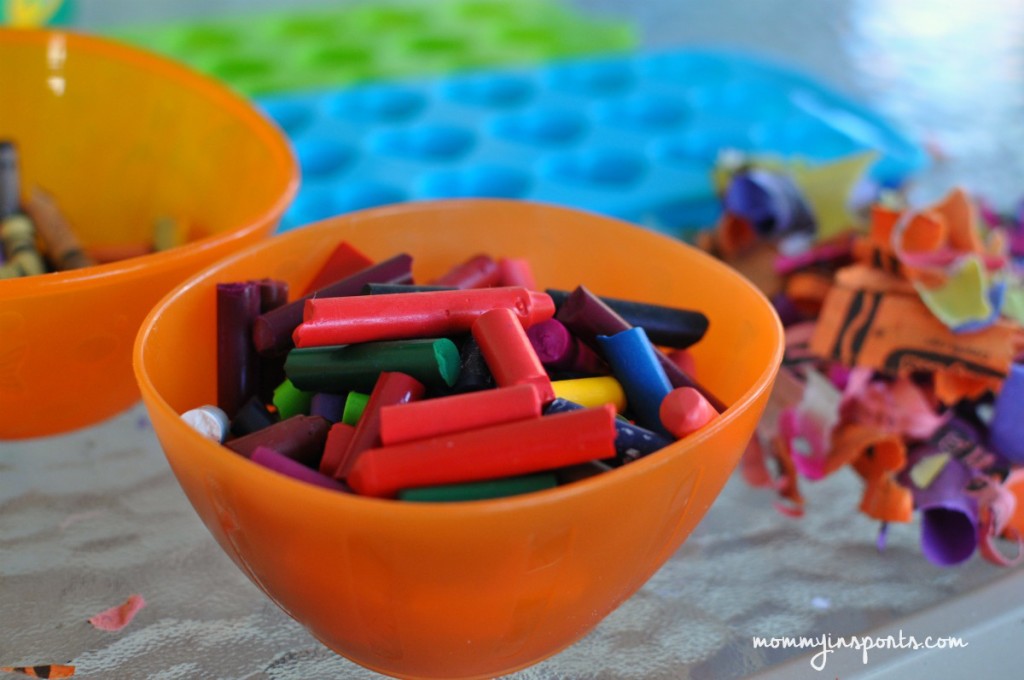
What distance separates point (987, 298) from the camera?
28.0 inches

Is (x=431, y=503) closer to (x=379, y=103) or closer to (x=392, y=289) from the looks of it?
(x=392, y=289)

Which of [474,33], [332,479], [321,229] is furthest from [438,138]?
[332,479]

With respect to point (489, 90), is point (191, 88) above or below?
above

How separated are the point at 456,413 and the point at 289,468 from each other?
8 cm

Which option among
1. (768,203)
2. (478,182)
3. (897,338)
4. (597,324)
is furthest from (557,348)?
(478,182)

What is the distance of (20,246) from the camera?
2.44 feet

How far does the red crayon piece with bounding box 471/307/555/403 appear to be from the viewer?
1.61 ft

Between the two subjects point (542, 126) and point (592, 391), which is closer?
point (592, 391)

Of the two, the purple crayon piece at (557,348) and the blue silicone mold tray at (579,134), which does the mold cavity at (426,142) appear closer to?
the blue silicone mold tray at (579,134)

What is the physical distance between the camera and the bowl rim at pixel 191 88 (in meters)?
0.56

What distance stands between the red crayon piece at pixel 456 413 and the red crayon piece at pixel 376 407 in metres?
0.01

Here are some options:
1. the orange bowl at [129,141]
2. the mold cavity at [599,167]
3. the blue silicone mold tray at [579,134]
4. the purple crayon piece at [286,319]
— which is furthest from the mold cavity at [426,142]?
the purple crayon piece at [286,319]

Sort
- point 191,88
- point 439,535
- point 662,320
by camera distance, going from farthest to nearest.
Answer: point 191,88
point 662,320
point 439,535

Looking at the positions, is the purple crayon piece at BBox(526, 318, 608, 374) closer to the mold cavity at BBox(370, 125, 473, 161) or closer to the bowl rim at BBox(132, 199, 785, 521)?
the bowl rim at BBox(132, 199, 785, 521)
